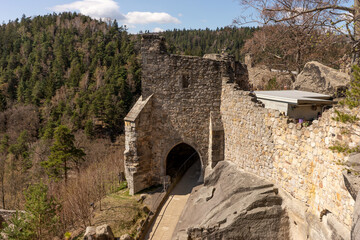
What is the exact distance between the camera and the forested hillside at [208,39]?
8438 centimetres

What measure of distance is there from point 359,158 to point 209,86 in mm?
9169

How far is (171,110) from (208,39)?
3680 inches

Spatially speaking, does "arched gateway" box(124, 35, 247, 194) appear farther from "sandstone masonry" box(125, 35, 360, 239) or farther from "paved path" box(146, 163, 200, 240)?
"paved path" box(146, 163, 200, 240)

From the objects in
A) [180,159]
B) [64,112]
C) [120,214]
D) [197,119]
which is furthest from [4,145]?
[197,119]

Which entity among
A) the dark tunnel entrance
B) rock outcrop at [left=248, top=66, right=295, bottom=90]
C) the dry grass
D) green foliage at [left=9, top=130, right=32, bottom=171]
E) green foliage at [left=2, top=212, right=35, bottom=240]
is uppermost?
rock outcrop at [left=248, top=66, right=295, bottom=90]

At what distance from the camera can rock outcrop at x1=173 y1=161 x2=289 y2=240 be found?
29.3ft

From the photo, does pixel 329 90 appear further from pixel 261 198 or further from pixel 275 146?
pixel 261 198

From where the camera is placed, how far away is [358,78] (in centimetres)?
552

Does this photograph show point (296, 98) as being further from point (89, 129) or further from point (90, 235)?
point (89, 129)

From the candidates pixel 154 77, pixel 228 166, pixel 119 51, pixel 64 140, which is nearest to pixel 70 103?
pixel 119 51

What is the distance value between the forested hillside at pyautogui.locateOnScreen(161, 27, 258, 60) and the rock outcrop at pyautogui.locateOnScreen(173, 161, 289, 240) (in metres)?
64.8

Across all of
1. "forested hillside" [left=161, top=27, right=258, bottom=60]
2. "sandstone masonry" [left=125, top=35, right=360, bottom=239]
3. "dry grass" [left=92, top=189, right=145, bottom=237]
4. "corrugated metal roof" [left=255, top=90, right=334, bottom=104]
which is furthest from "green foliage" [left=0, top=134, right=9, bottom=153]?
"forested hillside" [left=161, top=27, right=258, bottom=60]

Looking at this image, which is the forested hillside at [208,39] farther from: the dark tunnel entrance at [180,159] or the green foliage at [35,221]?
the green foliage at [35,221]

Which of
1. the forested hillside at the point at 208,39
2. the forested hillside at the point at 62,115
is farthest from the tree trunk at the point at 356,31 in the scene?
the forested hillside at the point at 208,39
